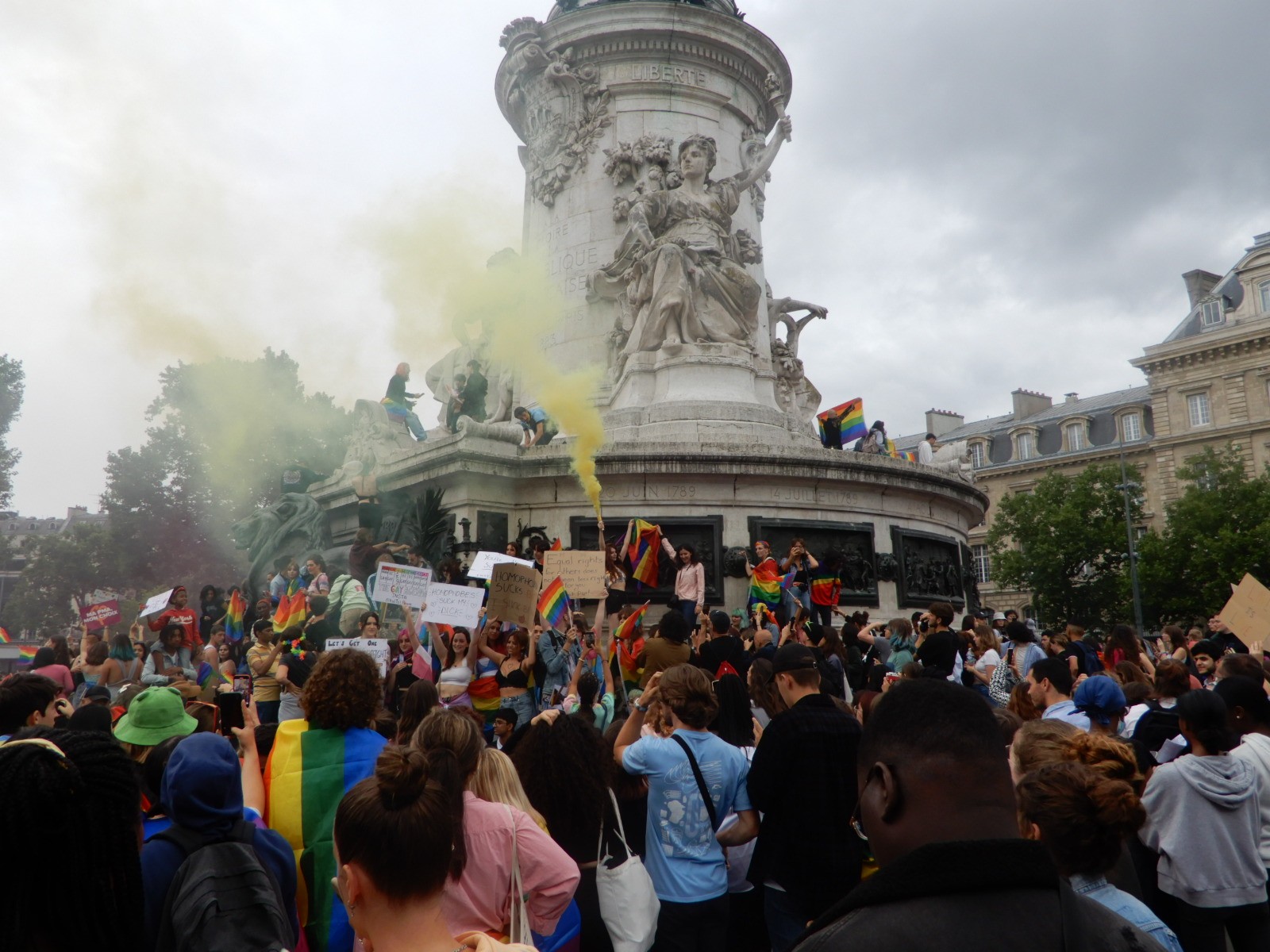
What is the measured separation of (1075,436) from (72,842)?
70618 mm

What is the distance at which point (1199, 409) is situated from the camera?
186 feet

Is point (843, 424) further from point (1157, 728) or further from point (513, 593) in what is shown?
point (1157, 728)

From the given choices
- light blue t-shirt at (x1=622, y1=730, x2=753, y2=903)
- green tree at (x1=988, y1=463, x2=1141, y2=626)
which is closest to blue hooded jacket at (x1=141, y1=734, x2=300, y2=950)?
light blue t-shirt at (x1=622, y1=730, x2=753, y2=903)

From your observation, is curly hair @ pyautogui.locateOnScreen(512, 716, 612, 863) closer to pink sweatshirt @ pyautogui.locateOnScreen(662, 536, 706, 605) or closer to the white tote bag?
the white tote bag

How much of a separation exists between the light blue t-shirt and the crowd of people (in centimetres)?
1

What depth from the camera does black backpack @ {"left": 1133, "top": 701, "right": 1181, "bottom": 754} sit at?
638 cm

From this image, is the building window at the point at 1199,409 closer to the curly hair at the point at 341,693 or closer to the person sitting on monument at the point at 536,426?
the person sitting on monument at the point at 536,426

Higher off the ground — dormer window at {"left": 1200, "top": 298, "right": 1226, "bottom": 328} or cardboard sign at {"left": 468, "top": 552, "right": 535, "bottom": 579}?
dormer window at {"left": 1200, "top": 298, "right": 1226, "bottom": 328}

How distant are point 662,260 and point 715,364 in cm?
233

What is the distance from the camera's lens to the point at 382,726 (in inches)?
224

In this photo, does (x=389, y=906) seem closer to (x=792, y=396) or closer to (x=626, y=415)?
(x=626, y=415)

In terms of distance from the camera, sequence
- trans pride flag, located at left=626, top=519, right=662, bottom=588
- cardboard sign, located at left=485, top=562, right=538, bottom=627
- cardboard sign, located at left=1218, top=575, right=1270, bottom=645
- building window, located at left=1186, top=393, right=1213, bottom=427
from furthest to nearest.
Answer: building window, located at left=1186, top=393, right=1213, bottom=427, trans pride flag, located at left=626, top=519, right=662, bottom=588, cardboard sign, located at left=485, top=562, right=538, bottom=627, cardboard sign, located at left=1218, top=575, right=1270, bottom=645

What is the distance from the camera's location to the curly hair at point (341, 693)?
466 cm

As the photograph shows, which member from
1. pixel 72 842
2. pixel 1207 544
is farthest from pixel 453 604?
pixel 1207 544
